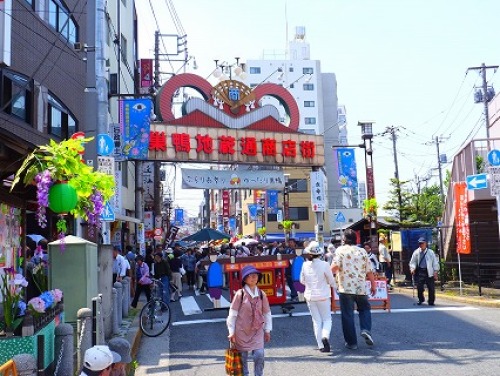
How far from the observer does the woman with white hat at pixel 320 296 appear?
A: 29.0ft

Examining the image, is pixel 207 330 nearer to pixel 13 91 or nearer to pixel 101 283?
pixel 101 283

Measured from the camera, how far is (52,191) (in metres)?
6.41

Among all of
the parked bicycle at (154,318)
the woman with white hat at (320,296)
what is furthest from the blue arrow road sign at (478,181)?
the parked bicycle at (154,318)

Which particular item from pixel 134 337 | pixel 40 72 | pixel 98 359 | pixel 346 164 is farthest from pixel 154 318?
pixel 346 164

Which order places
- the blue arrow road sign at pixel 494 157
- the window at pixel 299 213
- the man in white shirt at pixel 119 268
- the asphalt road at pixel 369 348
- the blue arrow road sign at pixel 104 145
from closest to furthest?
the asphalt road at pixel 369 348 → the blue arrow road sign at pixel 104 145 → the blue arrow road sign at pixel 494 157 → the man in white shirt at pixel 119 268 → the window at pixel 299 213

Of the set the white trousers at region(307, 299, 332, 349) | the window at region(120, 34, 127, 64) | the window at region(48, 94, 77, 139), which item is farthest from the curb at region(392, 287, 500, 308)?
the window at region(120, 34, 127, 64)

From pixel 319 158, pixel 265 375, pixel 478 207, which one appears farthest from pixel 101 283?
pixel 319 158

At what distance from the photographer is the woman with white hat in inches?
348

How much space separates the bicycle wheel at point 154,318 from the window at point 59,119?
7798mm

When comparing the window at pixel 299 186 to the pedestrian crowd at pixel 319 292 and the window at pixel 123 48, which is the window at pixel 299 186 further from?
the pedestrian crowd at pixel 319 292

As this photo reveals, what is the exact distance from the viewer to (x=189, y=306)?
17.0 metres

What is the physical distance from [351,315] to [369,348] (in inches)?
25.6

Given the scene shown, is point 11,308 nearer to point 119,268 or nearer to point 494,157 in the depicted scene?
point 119,268

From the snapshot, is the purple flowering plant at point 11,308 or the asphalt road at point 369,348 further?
the asphalt road at point 369,348
